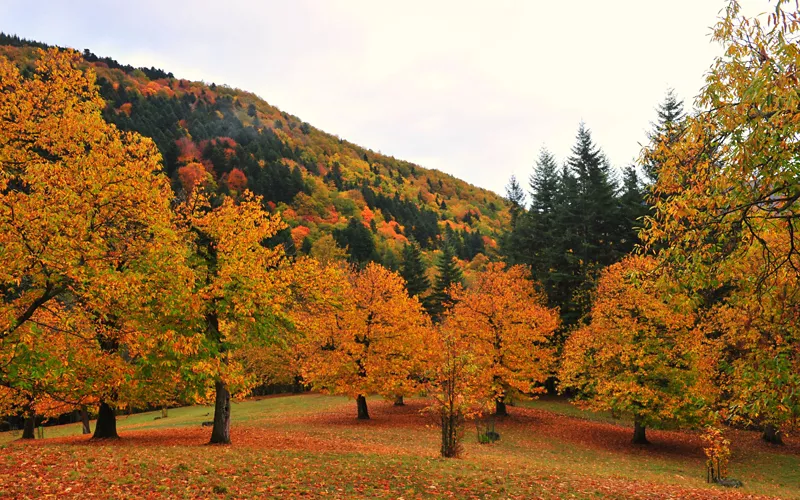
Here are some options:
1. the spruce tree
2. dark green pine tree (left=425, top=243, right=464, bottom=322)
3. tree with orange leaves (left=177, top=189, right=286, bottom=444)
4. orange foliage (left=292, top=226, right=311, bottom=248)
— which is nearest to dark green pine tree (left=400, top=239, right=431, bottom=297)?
dark green pine tree (left=425, top=243, right=464, bottom=322)

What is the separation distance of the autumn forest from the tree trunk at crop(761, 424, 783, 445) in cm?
8

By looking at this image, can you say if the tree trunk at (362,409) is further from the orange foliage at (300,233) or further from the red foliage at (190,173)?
the red foliage at (190,173)

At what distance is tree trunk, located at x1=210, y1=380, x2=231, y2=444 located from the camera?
17922 millimetres

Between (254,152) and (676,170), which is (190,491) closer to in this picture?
(676,170)

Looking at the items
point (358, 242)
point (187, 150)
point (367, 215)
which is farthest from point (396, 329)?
point (187, 150)

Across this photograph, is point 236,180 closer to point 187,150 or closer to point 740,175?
point 187,150

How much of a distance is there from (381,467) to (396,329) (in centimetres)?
1688

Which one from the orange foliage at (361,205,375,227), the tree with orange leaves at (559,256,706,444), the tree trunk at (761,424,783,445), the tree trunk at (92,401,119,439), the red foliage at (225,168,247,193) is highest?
the red foliage at (225,168,247,193)

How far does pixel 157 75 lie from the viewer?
16775 centimetres

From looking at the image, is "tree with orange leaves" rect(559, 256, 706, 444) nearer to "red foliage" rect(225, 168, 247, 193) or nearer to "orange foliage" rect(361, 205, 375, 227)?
"orange foliage" rect(361, 205, 375, 227)

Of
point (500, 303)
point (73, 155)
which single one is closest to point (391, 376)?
point (500, 303)

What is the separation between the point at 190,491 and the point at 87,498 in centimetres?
184

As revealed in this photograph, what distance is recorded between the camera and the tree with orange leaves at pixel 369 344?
93.4 feet

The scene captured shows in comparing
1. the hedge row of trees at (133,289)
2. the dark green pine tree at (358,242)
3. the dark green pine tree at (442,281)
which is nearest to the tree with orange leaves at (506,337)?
the hedge row of trees at (133,289)
